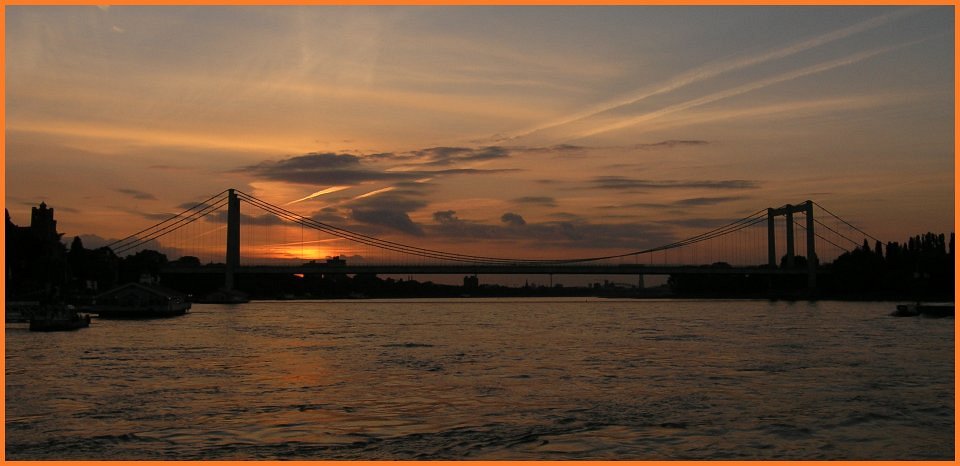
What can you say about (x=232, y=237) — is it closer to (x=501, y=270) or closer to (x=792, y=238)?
(x=501, y=270)

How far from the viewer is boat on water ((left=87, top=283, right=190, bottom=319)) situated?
251 ft

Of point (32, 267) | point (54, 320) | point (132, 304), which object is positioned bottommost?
point (54, 320)

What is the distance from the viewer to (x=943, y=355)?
39.1 metres

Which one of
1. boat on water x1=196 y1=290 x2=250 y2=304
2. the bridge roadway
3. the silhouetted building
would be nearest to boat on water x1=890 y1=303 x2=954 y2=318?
the bridge roadway

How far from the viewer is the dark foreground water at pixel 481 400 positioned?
1898 cm

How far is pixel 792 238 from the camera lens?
133 meters

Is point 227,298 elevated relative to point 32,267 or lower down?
lower down

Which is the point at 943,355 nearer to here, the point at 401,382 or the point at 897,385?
the point at 897,385

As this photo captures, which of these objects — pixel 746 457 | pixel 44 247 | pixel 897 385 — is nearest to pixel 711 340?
pixel 897 385

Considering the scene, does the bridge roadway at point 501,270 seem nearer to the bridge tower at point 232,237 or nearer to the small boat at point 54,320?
the bridge tower at point 232,237

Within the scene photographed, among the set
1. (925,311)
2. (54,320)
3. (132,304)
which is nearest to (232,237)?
(132,304)

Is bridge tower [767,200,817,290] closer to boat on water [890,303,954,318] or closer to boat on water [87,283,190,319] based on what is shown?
boat on water [890,303,954,318]

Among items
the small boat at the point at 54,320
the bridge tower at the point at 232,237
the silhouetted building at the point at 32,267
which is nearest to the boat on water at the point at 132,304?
the silhouetted building at the point at 32,267

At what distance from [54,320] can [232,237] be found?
60588 mm
